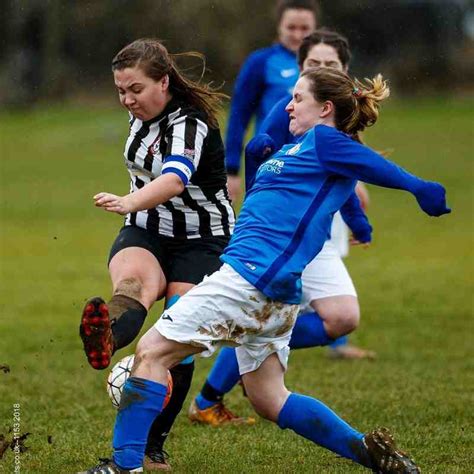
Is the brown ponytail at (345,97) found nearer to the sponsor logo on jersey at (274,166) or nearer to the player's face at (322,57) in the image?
the sponsor logo on jersey at (274,166)

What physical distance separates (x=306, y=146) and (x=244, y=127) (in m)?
3.36

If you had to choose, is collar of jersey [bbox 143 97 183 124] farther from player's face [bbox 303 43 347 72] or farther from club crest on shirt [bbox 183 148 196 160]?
player's face [bbox 303 43 347 72]

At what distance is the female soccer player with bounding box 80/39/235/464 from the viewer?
4.92 meters

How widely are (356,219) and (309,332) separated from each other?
25.7 inches

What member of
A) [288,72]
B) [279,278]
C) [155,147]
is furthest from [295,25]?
[279,278]

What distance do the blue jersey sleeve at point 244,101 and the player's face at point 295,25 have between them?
0.19 metres

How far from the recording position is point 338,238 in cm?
726

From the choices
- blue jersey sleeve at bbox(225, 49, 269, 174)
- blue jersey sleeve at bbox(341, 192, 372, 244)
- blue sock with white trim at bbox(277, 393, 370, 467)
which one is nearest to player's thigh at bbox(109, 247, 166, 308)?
blue sock with white trim at bbox(277, 393, 370, 467)

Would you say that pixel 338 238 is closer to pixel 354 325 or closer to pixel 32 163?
pixel 354 325

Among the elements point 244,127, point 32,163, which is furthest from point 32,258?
point 32,163

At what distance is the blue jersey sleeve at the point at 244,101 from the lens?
306 inches

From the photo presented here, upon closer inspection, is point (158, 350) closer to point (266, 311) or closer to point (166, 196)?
point (266, 311)

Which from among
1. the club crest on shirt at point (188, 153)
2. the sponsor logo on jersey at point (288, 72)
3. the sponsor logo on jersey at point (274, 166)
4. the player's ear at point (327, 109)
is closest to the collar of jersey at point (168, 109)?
the club crest on shirt at point (188, 153)

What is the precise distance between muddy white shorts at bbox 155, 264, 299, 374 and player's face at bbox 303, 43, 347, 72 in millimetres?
2076
